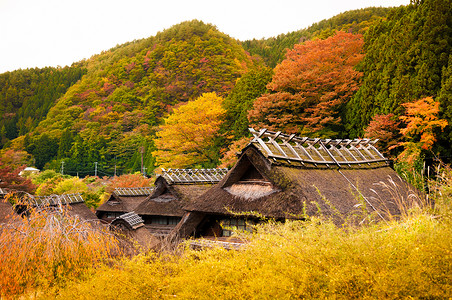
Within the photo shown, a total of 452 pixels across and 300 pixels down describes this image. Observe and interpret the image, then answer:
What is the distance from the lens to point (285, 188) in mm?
7172

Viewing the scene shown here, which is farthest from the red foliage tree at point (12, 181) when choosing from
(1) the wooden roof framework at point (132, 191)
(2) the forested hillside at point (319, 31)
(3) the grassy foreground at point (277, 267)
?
(2) the forested hillside at point (319, 31)

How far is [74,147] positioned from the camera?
144ft

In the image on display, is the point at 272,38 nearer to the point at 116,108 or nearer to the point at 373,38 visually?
the point at 116,108

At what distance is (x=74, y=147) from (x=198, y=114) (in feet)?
86.6

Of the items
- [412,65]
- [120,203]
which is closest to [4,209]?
[120,203]

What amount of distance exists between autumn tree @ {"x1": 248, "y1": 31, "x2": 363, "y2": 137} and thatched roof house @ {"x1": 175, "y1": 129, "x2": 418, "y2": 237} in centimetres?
827

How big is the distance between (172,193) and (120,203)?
6363 mm

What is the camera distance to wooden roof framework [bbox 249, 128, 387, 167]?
8117mm

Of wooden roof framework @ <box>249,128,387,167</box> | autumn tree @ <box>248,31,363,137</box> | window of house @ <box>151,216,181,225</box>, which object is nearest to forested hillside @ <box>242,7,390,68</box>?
autumn tree @ <box>248,31,363,137</box>

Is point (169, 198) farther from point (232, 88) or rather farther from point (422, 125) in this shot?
point (232, 88)

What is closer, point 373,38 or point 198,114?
point 373,38

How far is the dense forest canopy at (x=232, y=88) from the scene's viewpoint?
13547 millimetres

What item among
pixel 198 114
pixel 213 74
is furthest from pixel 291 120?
pixel 213 74

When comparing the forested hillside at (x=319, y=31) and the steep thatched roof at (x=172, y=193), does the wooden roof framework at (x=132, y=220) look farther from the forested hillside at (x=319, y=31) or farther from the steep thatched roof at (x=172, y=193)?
the forested hillside at (x=319, y=31)
